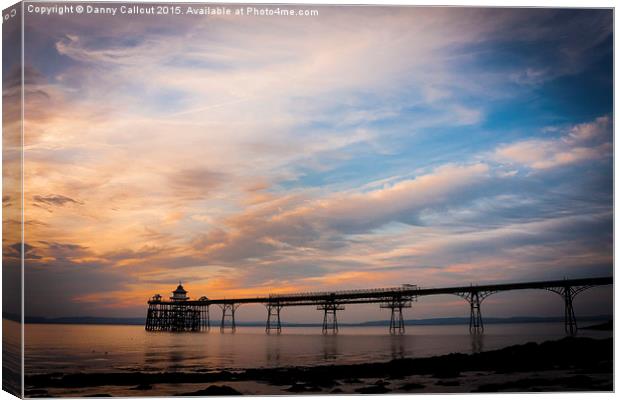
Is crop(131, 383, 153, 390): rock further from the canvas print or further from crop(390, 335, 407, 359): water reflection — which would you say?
crop(390, 335, 407, 359): water reflection

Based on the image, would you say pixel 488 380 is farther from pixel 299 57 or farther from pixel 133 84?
pixel 133 84

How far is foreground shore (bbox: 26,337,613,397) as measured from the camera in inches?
561

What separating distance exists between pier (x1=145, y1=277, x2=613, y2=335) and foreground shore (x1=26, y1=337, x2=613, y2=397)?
195 cm

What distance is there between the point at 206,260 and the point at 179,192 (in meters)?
3.19

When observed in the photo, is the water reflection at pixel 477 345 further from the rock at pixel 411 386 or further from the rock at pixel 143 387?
the rock at pixel 143 387

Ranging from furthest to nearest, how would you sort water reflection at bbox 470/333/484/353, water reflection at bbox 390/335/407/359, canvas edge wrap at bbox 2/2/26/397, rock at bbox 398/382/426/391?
water reflection at bbox 470/333/484/353
water reflection at bbox 390/335/407/359
rock at bbox 398/382/426/391
canvas edge wrap at bbox 2/2/26/397

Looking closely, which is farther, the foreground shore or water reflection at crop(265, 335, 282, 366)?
water reflection at crop(265, 335, 282, 366)

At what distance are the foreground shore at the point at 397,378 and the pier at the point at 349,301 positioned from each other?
195 centimetres

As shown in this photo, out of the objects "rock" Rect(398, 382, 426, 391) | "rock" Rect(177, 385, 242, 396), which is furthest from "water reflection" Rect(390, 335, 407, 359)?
"rock" Rect(177, 385, 242, 396)

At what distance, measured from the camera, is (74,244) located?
15891 millimetres

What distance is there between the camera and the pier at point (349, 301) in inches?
862

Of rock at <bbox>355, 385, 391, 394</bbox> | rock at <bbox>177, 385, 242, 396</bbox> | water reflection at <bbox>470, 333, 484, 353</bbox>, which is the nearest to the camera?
rock at <bbox>177, 385, 242, 396</bbox>

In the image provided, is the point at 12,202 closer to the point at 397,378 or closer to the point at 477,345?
the point at 397,378

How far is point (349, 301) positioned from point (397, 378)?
23.5m
